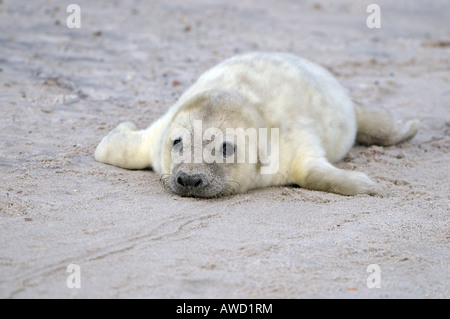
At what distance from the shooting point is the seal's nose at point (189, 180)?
13.8 feet

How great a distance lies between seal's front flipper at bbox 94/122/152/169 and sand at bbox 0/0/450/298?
88 millimetres

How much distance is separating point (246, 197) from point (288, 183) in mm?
490

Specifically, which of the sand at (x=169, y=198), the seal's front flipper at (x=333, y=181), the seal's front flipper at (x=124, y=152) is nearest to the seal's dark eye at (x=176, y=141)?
the sand at (x=169, y=198)

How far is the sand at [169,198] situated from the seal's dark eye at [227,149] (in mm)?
307

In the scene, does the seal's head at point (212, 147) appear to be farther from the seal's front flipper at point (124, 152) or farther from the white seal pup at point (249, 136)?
the seal's front flipper at point (124, 152)

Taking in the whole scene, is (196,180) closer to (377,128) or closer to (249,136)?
(249,136)

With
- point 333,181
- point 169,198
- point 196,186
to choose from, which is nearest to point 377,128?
point 333,181

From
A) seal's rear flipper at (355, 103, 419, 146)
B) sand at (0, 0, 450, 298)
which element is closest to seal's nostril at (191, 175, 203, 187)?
sand at (0, 0, 450, 298)

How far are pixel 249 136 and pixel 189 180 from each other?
0.57 metres

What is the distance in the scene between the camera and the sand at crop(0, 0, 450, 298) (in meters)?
3.06

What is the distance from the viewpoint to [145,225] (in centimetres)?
366

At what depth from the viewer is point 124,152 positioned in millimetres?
4918

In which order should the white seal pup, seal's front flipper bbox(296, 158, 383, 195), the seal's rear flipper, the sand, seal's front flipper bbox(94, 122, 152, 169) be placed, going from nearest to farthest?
the sand
the white seal pup
seal's front flipper bbox(296, 158, 383, 195)
seal's front flipper bbox(94, 122, 152, 169)
the seal's rear flipper

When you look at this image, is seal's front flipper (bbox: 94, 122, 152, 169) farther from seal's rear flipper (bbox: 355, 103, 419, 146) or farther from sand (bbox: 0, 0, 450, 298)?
seal's rear flipper (bbox: 355, 103, 419, 146)
